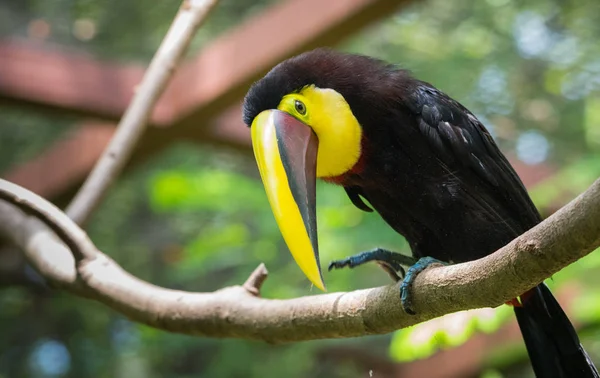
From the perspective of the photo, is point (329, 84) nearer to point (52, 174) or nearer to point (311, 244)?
point (311, 244)

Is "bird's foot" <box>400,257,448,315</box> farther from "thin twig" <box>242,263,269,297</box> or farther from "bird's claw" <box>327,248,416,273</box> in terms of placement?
"thin twig" <box>242,263,269,297</box>

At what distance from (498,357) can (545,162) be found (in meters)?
0.64

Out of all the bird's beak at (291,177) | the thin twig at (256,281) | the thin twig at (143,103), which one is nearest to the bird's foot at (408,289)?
the bird's beak at (291,177)

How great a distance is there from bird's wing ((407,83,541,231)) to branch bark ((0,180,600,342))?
29 cm

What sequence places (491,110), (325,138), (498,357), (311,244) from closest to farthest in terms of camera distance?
(311,244) < (325,138) < (491,110) < (498,357)

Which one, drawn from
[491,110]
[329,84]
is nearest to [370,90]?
[329,84]

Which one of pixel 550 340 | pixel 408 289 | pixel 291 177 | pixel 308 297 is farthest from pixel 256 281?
pixel 550 340

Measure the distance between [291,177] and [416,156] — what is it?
0.25m

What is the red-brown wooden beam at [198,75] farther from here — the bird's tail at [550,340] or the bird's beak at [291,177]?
the bird's tail at [550,340]

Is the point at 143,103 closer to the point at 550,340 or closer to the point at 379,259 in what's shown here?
the point at 379,259

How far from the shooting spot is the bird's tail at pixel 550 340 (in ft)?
4.62

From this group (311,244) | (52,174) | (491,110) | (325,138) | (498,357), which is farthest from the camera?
(52,174)

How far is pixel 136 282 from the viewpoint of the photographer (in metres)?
1.69

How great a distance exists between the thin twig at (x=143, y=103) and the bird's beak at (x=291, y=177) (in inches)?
23.1
